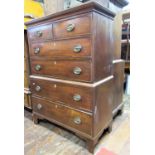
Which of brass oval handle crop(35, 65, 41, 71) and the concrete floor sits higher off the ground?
brass oval handle crop(35, 65, 41, 71)

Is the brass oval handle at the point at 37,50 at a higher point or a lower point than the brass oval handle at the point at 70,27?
lower

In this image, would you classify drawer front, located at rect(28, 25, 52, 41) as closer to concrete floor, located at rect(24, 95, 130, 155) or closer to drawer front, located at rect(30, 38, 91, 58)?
drawer front, located at rect(30, 38, 91, 58)

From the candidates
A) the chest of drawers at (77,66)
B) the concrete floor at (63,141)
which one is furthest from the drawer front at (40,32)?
the concrete floor at (63,141)

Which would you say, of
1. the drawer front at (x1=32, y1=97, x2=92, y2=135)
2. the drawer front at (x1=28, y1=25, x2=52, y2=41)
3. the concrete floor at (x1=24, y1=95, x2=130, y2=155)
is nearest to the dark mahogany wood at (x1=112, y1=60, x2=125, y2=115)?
the concrete floor at (x1=24, y1=95, x2=130, y2=155)

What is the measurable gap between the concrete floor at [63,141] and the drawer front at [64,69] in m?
0.61

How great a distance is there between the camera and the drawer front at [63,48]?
1147 mm

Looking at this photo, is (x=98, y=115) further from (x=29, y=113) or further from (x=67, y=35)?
(x=29, y=113)

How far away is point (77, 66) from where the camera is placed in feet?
4.03

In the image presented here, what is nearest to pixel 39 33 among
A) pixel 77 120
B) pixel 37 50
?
pixel 37 50

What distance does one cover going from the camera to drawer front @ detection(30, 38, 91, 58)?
3.76 feet

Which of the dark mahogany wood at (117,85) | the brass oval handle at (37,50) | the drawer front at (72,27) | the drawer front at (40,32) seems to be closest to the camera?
the drawer front at (72,27)

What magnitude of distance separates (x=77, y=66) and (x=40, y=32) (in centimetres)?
56

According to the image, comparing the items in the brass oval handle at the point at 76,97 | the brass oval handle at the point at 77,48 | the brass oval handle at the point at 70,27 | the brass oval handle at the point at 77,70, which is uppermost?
the brass oval handle at the point at 70,27

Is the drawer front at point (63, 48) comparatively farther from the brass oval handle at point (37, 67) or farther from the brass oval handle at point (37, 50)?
the brass oval handle at point (37, 67)
